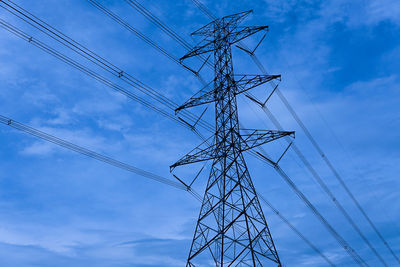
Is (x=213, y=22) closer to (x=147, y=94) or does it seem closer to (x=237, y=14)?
(x=237, y=14)

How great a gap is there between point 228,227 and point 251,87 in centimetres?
811

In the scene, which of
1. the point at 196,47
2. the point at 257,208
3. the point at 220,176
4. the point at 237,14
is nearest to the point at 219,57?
the point at 196,47

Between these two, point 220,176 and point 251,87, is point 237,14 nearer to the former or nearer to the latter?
point 251,87

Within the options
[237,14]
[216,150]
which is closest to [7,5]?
[216,150]

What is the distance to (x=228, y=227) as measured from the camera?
15750mm

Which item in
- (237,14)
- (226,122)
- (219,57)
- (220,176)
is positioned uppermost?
(237,14)

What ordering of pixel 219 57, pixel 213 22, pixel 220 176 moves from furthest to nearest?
1. pixel 213 22
2. pixel 219 57
3. pixel 220 176

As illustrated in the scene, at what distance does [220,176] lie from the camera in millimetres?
17688

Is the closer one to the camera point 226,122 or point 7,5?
point 7,5

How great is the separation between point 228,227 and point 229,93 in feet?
25.6

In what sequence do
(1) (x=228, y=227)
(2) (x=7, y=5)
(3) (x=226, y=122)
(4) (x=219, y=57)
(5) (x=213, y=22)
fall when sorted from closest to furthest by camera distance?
(2) (x=7, y=5) → (1) (x=228, y=227) → (3) (x=226, y=122) → (4) (x=219, y=57) → (5) (x=213, y=22)

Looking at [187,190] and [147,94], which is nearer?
[147,94]

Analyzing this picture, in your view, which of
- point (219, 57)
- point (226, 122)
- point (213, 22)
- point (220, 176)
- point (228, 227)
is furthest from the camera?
point (213, 22)

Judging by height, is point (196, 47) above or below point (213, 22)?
below
